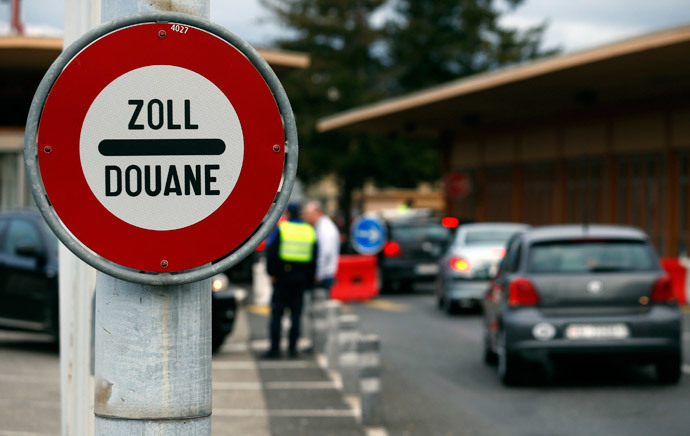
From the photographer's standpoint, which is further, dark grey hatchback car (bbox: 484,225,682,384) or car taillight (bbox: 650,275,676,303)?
car taillight (bbox: 650,275,676,303)

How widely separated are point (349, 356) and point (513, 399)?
5.07 feet

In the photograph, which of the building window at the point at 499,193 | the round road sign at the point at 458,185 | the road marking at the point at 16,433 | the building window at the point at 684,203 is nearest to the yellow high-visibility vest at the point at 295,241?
the road marking at the point at 16,433

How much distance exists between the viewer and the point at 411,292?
27.0 meters

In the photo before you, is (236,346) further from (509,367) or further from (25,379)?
(509,367)

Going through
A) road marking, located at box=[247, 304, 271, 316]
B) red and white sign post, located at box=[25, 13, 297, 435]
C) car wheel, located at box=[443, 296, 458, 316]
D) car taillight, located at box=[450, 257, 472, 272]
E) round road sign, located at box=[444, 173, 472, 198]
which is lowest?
road marking, located at box=[247, 304, 271, 316]

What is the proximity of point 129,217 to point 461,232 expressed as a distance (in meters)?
18.9

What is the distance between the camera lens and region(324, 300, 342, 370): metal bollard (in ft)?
41.8

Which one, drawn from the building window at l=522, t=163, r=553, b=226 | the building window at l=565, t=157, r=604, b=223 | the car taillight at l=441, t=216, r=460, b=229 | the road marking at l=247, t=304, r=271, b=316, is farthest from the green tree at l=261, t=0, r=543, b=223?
the road marking at l=247, t=304, r=271, b=316

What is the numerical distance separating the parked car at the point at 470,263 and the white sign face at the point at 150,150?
17.4 meters

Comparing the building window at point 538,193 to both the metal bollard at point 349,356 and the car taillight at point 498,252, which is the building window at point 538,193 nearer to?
the car taillight at point 498,252

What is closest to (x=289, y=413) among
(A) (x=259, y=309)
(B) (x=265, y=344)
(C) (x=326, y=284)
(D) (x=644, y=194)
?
(B) (x=265, y=344)

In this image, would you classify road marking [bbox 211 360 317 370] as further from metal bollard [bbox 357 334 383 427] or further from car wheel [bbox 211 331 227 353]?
metal bollard [bbox 357 334 383 427]

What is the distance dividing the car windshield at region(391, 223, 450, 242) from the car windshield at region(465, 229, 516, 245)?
4.58m

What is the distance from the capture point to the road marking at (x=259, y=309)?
70.0 ft
